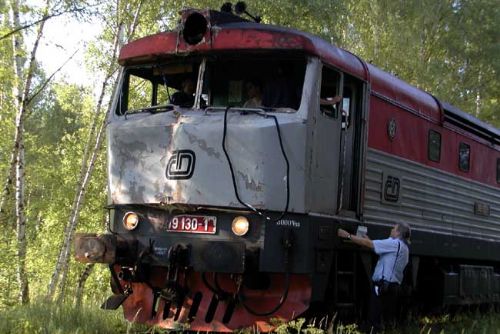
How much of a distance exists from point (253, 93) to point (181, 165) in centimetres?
123

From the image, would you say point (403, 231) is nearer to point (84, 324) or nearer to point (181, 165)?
point (181, 165)

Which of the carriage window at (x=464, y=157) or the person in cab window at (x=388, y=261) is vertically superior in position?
the carriage window at (x=464, y=157)

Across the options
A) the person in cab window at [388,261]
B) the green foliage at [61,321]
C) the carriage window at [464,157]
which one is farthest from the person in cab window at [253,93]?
the carriage window at [464,157]

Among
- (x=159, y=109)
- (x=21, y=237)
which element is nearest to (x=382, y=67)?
(x=21, y=237)

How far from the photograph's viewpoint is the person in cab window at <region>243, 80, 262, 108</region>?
6.79 m

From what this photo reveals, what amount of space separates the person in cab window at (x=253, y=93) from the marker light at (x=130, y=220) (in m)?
1.69

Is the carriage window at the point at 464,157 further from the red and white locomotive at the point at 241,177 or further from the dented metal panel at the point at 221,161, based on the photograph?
the dented metal panel at the point at 221,161

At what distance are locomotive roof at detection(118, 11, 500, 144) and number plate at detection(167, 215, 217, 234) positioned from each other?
175cm

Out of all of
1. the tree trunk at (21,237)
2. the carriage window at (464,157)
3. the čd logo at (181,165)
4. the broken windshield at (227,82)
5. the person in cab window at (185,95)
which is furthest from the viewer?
the tree trunk at (21,237)

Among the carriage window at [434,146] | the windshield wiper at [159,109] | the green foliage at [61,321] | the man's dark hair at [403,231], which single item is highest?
the carriage window at [434,146]

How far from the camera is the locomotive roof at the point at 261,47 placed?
6254 millimetres

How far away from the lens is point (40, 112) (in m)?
41.5

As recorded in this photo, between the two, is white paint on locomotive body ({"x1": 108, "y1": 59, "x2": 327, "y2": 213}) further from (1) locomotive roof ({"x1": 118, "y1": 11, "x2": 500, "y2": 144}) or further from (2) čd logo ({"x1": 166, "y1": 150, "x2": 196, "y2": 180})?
(1) locomotive roof ({"x1": 118, "y1": 11, "x2": 500, "y2": 144})

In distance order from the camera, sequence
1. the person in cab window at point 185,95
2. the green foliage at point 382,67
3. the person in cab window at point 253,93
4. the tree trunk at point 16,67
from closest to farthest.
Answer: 1. the person in cab window at point 253,93
2. the person in cab window at point 185,95
3. the tree trunk at point 16,67
4. the green foliage at point 382,67
